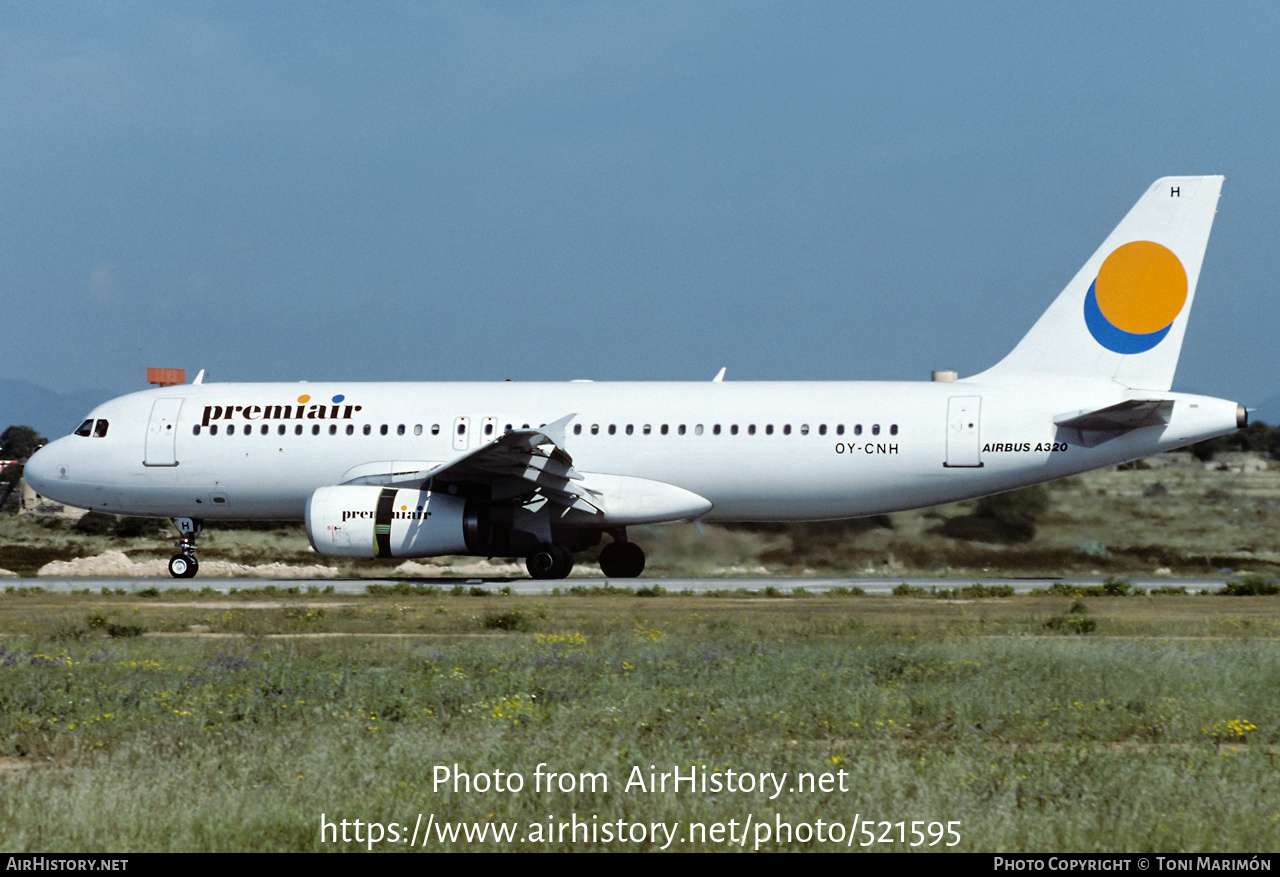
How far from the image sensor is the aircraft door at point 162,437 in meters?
29.5

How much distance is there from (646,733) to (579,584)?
16426 mm

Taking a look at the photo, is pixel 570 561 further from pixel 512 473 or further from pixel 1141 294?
pixel 1141 294

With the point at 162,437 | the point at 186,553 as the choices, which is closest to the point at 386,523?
the point at 186,553

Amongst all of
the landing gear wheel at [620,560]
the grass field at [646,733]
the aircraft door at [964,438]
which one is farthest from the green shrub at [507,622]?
the aircraft door at [964,438]

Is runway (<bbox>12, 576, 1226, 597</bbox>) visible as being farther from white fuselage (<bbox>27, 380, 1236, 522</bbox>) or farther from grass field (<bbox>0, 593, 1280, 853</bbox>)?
grass field (<bbox>0, 593, 1280, 853</bbox>)

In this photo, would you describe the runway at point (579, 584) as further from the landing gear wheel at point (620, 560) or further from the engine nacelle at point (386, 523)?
the engine nacelle at point (386, 523)

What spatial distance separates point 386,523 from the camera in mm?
25859

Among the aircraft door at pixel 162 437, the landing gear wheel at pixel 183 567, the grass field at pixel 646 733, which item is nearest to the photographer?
the grass field at pixel 646 733

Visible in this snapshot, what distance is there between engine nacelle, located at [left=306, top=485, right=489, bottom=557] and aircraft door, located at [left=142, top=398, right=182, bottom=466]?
5.15 metres

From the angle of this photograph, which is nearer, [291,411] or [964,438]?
[964,438]

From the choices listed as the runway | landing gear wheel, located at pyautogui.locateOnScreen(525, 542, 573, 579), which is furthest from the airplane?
the runway

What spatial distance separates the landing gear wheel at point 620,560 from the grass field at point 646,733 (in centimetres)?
1084

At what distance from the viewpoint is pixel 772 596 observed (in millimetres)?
23656

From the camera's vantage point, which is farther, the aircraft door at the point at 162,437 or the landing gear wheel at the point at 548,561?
the aircraft door at the point at 162,437
